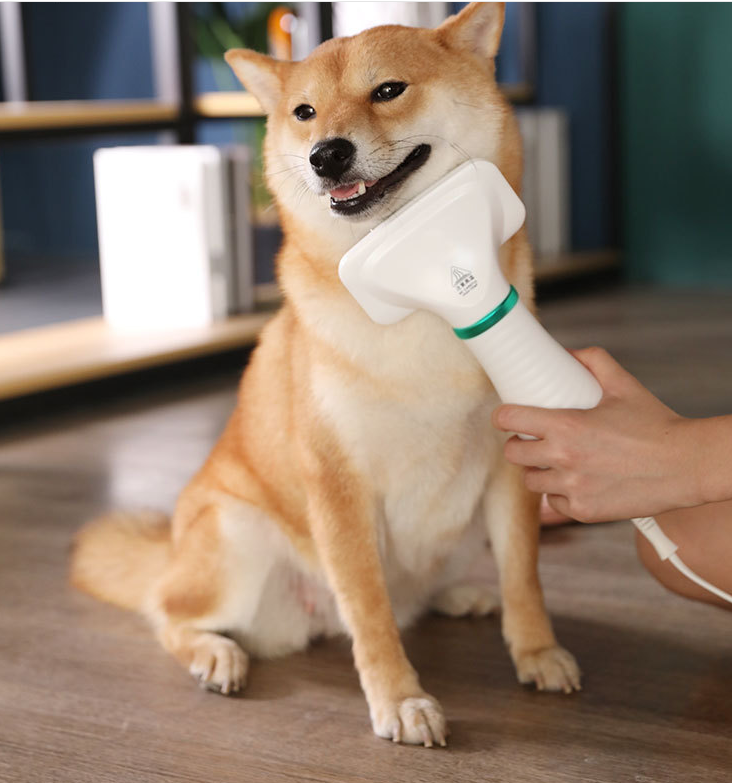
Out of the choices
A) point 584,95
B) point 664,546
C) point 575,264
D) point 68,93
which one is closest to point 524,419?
point 664,546

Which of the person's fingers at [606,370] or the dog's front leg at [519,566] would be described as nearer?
the person's fingers at [606,370]

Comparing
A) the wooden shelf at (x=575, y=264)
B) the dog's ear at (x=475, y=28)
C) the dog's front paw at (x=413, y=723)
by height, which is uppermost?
the dog's ear at (x=475, y=28)

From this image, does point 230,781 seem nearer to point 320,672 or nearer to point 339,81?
point 320,672

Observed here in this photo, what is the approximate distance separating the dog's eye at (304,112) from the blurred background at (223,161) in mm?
1578

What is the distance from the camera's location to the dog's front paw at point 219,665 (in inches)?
49.9

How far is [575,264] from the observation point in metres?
4.25

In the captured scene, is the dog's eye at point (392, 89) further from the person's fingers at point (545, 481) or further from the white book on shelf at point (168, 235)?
the white book on shelf at point (168, 235)

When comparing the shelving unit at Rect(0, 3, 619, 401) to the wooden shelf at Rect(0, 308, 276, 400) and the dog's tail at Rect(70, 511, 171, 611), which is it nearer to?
the wooden shelf at Rect(0, 308, 276, 400)

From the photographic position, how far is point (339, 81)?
45.6 inches

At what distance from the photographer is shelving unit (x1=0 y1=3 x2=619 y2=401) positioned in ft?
8.77

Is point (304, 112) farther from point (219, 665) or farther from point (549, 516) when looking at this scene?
point (549, 516)

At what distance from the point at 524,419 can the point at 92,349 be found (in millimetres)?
2079

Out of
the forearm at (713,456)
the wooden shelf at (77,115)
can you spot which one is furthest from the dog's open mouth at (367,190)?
the wooden shelf at (77,115)

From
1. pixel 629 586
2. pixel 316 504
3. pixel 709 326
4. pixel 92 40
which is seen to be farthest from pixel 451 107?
pixel 92 40
